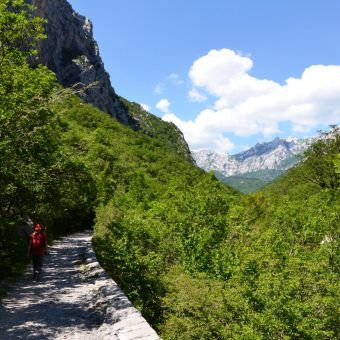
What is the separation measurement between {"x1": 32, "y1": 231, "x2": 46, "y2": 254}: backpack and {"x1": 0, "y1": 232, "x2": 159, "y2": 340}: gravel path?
1.11 meters

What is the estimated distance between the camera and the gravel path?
8883 mm

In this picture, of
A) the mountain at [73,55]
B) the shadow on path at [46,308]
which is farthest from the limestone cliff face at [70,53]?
the shadow on path at [46,308]

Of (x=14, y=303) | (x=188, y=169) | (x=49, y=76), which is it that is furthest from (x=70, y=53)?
(x=14, y=303)

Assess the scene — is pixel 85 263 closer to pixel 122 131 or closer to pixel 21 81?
pixel 21 81

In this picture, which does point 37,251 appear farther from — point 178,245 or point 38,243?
point 178,245

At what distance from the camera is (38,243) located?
48.3 ft

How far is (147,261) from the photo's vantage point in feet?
44.4

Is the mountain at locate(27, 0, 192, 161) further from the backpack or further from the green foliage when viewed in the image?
the backpack

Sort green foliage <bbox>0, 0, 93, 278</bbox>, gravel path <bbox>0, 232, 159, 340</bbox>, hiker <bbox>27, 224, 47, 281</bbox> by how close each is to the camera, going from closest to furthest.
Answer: gravel path <bbox>0, 232, 159, 340</bbox> < green foliage <bbox>0, 0, 93, 278</bbox> < hiker <bbox>27, 224, 47, 281</bbox>

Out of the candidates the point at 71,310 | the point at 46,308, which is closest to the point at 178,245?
the point at 71,310

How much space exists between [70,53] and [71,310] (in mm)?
126118

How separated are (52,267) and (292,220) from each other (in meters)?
12.4

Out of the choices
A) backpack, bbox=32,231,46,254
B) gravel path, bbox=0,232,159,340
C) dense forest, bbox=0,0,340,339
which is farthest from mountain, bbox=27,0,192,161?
gravel path, bbox=0,232,159,340

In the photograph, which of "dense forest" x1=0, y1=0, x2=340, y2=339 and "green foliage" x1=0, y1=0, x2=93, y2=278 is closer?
"dense forest" x1=0, y1=0, x2=340, y2=339
